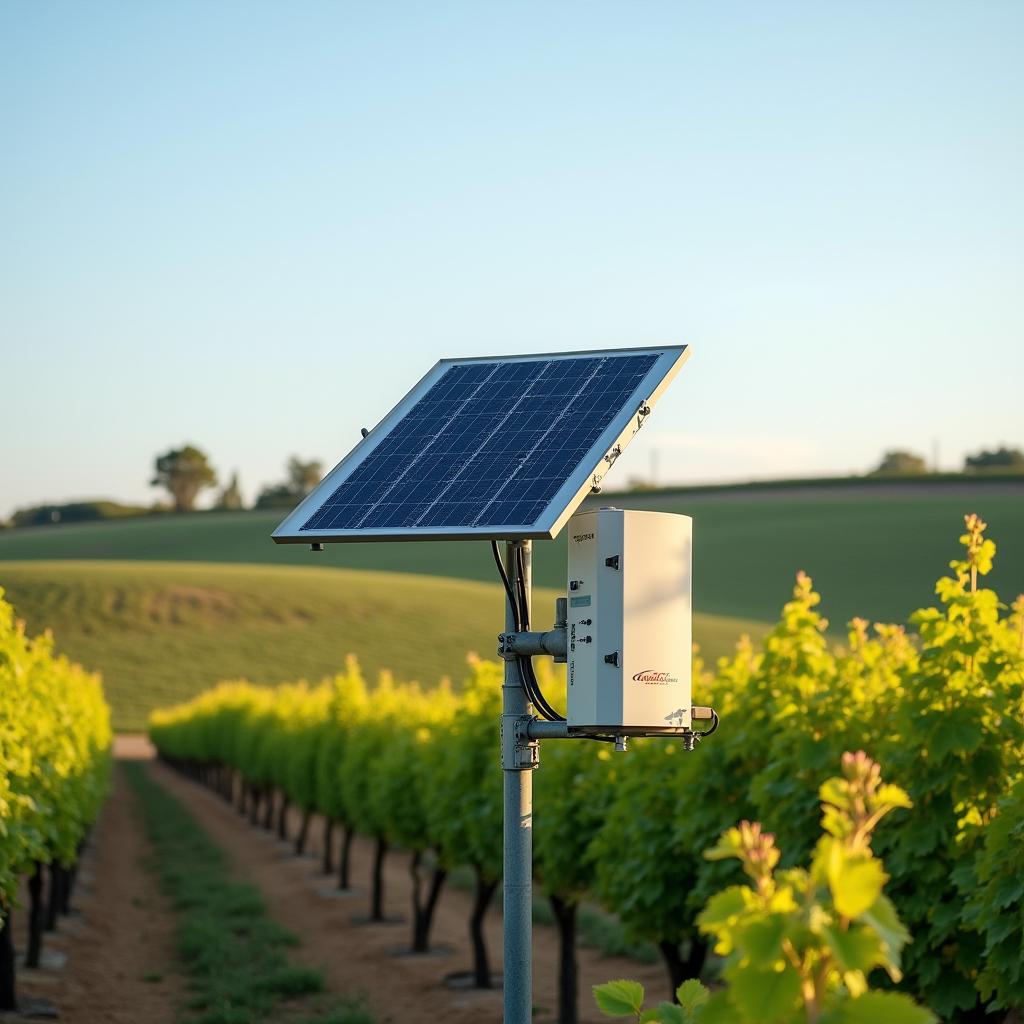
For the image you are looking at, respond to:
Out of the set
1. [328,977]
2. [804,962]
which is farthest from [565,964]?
[804,962]

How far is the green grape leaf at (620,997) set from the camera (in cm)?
420

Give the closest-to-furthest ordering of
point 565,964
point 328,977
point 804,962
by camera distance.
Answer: point 804,962
point 565,964
point 328,977

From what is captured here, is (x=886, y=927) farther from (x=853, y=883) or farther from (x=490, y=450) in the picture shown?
(x=490, y=450)

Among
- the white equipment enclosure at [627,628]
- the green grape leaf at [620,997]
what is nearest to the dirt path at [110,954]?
the white equipment enclosure at [627,628]

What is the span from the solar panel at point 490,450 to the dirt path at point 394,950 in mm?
11418

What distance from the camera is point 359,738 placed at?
29.2 m

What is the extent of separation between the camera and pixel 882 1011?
2.97 m

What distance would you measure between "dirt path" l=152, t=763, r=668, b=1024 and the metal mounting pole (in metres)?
11.5

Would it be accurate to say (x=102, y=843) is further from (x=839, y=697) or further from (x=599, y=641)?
(x=599, y=641)

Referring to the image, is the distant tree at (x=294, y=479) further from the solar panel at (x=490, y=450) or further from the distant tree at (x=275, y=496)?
the solar panel at (x=490, y=450)

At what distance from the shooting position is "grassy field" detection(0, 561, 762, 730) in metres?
85.6

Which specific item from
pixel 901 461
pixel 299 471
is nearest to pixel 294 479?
pixel 299 471

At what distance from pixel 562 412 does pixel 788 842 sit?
481cm

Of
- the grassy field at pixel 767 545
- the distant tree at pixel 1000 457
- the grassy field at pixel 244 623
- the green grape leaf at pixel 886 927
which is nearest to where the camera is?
the green grape leaf at pixel 886 927
